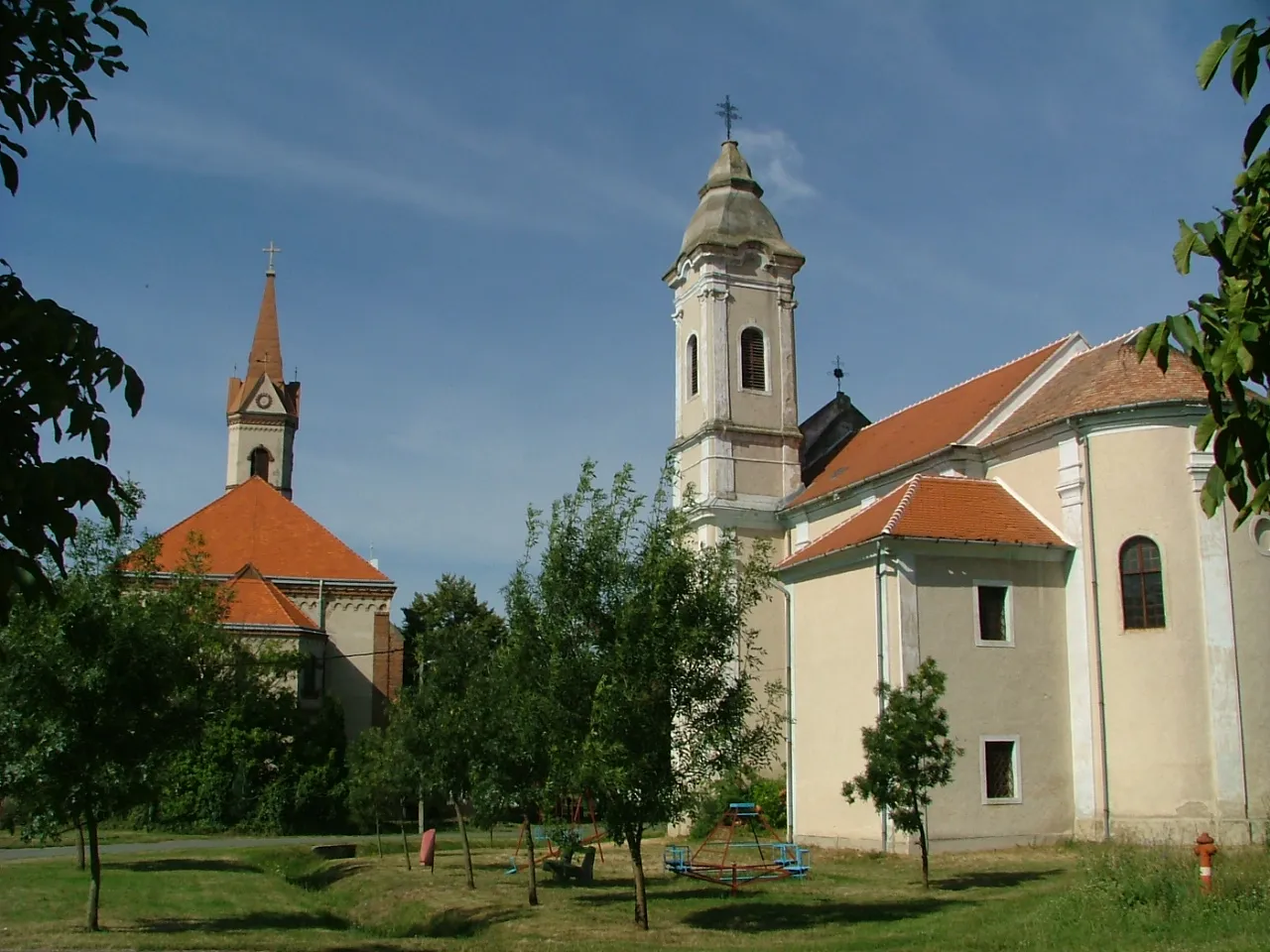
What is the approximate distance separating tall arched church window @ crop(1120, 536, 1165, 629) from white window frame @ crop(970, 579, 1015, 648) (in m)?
2.36

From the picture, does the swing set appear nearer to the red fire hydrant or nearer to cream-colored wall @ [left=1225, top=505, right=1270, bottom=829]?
the red fire hydrant

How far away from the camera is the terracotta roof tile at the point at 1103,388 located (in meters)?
27.3

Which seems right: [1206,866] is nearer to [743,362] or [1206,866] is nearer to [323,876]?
[323,876]

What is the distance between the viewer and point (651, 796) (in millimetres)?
16875

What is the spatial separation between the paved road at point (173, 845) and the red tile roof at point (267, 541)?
16.7m

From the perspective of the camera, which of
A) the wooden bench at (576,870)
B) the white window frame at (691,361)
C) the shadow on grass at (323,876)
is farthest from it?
the white window frame at (691,361)

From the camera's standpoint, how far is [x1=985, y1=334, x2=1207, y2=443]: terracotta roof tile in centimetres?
2733

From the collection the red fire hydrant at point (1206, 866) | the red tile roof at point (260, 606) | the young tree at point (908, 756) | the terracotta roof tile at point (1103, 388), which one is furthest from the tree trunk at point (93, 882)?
the red tile roof at point (260, 606)

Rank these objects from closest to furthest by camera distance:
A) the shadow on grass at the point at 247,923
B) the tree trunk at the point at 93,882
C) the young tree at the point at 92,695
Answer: the young tree at the point at 92,695, the tree trunk at the point at 93,882, the shadow on grass at the point at 247,923

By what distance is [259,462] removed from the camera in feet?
235

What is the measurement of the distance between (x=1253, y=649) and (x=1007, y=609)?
5.02 metres

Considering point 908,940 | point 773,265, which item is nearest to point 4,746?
point 908,940

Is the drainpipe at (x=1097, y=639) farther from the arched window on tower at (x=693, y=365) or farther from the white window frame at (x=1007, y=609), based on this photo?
the arched window on tower at (x=693, y=365)

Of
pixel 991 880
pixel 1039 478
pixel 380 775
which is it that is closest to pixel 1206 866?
pixel 991 880
